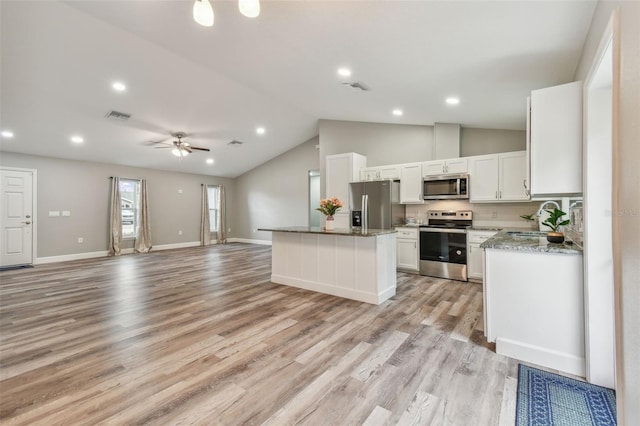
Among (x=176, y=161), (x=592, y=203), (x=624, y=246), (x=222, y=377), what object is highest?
(x=176, y=161)

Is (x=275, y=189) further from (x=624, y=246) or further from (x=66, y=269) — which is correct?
(x=624, y=246)

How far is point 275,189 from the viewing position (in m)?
9.32


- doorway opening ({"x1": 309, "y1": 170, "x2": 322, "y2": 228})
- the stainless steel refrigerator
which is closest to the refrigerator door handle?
the stainless steel refrigerator

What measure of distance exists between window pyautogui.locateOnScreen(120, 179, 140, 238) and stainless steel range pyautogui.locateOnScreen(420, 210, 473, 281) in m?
7.75

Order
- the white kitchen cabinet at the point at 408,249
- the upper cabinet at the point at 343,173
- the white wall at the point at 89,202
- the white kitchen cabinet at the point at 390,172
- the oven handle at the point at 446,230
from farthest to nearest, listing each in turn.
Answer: the white wall at the point at 89,202, the upper cabinet at the point at 343,173, the white kitchen cabinet at the point at 390,172, the white kitchen cabinet at the point at 408,249, the oven handle at the point at 446,230

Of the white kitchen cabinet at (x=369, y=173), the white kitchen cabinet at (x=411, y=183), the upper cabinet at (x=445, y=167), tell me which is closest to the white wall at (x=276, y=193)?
the white kitchen cabinet at (x=369, y=173)

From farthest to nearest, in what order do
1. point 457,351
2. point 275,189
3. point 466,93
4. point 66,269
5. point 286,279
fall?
point 275,189
point 66,269
point 286,279
point 466,93
point 457,351

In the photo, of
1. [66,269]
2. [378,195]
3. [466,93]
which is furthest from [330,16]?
[66,269]

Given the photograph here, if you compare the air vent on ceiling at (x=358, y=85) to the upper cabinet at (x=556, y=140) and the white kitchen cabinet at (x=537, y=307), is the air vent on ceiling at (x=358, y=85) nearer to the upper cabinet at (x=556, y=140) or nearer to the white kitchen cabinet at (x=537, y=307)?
the upper cabinet at (x=556, y=140)

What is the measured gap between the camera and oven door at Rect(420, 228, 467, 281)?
459 centimetres

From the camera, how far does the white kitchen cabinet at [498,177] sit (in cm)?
425

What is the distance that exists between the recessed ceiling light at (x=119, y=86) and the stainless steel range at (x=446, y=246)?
5390 millimetres

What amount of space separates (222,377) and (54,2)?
4.17m

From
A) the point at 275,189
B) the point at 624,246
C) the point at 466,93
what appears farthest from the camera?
the point at 275,189
